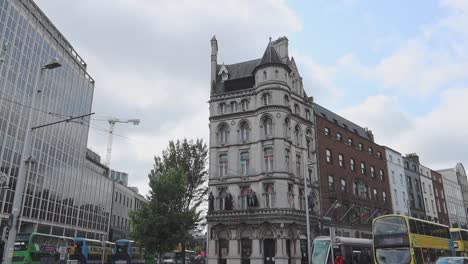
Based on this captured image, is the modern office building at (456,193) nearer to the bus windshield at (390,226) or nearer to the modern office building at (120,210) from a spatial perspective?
the bus windshield at (390,226)

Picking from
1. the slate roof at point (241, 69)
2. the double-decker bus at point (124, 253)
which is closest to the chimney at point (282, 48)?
the slate roof at point (241, 69)

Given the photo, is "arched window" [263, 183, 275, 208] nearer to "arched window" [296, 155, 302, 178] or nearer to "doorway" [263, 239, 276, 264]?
"doorway" [263, 239, 276, 264]

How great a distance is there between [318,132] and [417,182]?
32600 millimetres

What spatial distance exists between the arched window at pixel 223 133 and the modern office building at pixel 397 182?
31669 millimetres

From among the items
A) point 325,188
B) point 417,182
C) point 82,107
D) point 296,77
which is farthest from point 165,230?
point 417,182

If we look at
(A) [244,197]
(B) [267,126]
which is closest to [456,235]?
(A) [244,197]

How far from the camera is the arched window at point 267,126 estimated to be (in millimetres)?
41122

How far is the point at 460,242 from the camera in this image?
124ft

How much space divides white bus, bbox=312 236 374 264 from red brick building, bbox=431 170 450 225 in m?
46.6

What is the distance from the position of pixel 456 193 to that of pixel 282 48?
6093 centimetres

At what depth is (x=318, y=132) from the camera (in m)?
47.5

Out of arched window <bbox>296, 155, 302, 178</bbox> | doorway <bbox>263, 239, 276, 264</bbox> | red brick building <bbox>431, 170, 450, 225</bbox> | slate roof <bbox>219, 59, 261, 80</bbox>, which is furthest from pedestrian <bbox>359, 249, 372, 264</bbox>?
red brick building <bbox>431, 170, 450, 225</bbox>

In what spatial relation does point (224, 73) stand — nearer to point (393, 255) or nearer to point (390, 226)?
point (390, 226)

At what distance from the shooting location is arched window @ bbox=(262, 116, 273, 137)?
41122 millimetres
